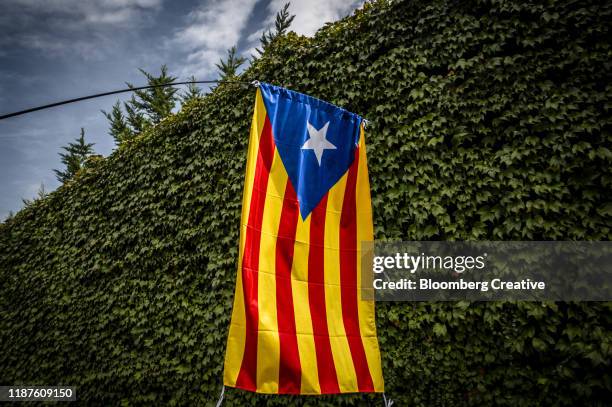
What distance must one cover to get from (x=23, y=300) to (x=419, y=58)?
7.74m

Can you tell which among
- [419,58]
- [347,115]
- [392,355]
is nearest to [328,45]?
[419,58]

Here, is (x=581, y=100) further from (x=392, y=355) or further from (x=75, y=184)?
(x=75, y=184)

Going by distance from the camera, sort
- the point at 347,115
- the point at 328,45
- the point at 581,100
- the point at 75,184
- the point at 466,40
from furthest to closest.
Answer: the point at 75,184 → the point at 328,45 → the point at 466,40 → the point at 581,100 → the point at 347,115

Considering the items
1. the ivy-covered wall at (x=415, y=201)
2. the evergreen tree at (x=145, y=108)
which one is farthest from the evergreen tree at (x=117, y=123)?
the ivy-covered wall at (x=415, y=201)

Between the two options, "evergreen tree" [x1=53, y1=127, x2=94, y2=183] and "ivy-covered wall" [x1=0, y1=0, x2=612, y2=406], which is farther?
"evergreen tree" [x1=53, y1=127, x2=94, y2=183]

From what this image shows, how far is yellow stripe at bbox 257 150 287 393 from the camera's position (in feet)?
4.83

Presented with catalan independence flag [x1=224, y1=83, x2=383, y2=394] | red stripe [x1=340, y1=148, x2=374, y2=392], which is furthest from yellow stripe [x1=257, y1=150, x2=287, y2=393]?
red stripe [x1=340, y1=148, x2=374, y2=392]

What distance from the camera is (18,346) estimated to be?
566 cm

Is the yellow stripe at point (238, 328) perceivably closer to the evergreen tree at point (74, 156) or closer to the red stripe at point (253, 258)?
the red stripe at point (253, 258)

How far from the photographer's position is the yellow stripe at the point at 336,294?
→ 1.63 meters

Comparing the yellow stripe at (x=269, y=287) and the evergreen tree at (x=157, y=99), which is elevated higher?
the evergreen tree at (x=157, y=99)

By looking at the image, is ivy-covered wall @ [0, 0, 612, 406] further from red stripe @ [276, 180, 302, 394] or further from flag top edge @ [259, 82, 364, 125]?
red stripe @ [276, 180, 302, 394]

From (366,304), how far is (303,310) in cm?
40

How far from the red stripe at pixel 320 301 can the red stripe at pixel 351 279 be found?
0.13 meters
